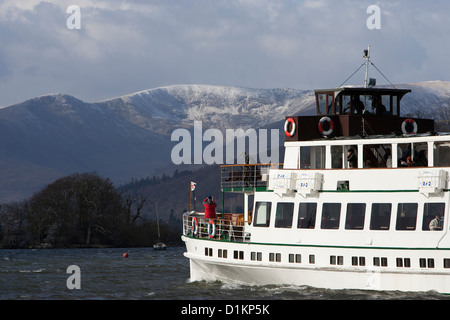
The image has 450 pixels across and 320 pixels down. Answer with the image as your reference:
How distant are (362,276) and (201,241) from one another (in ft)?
29.5

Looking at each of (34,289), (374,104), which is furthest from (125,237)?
(374,104)

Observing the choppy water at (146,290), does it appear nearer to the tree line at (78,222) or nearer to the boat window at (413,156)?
the boat window at (413,156)

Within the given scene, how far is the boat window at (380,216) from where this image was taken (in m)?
32.0

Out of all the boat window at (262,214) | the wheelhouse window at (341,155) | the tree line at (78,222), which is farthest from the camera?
the tree line at (78,222)

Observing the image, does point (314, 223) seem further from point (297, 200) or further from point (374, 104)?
point (374, 104)

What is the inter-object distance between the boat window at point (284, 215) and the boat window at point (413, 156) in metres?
4.98

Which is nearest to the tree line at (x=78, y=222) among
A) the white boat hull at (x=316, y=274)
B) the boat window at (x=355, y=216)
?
the white boat hull at (x=316, y=274)

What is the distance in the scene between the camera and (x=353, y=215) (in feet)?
108

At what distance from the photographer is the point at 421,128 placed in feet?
117

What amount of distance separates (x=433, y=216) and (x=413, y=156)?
2.82m

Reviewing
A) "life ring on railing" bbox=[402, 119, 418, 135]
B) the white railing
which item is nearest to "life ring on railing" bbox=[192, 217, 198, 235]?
the white railing

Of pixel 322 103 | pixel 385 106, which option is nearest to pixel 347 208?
pixel 322 103
